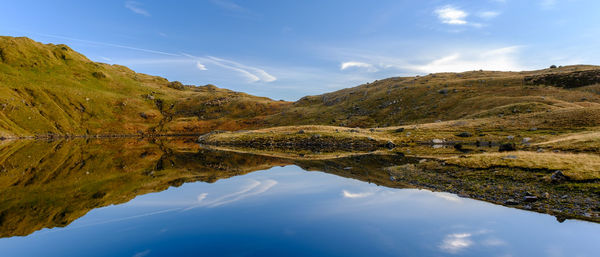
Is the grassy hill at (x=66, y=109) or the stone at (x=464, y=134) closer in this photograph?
the stone at (x=464, y=134)

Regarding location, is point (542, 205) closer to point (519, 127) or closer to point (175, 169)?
point (175, 169)

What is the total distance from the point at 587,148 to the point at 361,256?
153 ft

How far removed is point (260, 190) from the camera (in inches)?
1103

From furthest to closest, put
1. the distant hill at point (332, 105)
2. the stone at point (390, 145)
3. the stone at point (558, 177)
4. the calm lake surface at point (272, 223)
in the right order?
the distant hill at point (332, 105) → the stone at point (390, 145) → the stone at point (558, 177) → the calm lake surface at point (272, 223)

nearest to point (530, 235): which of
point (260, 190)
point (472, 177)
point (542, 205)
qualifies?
point (542, 205)

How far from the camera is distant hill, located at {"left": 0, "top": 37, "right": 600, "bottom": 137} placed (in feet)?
320

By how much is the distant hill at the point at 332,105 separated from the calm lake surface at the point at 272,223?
74.3m

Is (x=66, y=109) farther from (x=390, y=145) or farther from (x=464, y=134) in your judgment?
(x=464, y=134)

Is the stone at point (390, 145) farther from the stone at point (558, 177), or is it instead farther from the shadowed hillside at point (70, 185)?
the stone at point (558, 177)

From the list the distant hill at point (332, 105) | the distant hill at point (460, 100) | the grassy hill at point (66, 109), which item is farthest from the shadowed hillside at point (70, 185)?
the grassy hill at point (66, 109)

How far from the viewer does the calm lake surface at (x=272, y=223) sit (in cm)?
1398

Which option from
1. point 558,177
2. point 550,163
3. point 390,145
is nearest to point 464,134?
point 390,145

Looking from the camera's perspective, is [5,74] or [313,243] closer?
[313,243]

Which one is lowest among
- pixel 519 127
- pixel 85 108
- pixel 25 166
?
pixel 519 127
